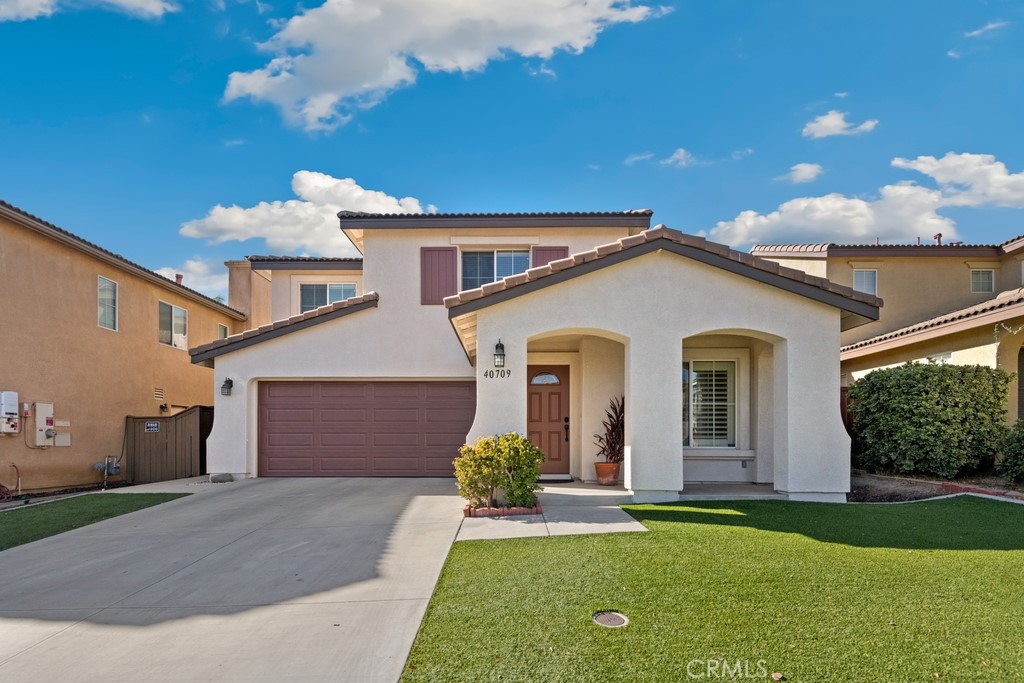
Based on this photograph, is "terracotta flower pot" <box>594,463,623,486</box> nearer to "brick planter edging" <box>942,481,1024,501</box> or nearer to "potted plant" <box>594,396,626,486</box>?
"potted plant" <box>594,396,626,486</box>

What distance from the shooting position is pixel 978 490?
9.51 metres

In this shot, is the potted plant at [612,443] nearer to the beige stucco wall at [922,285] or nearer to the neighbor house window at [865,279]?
the beige stucco wall at [922,285]

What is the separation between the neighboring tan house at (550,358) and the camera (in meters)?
9.15

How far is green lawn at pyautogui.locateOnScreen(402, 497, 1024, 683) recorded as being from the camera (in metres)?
3.75

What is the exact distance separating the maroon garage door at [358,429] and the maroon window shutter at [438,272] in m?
2.40

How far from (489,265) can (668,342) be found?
6158 millimetres

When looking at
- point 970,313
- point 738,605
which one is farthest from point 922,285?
point 738,605

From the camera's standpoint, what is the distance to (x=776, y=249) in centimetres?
2017

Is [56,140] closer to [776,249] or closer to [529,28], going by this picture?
[529,28]

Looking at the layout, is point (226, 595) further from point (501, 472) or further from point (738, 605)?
point (738, 605)

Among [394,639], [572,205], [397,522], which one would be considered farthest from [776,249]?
[394,639]

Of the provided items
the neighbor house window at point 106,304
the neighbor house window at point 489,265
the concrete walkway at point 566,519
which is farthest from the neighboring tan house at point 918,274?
the neighbor house window at point 106,304

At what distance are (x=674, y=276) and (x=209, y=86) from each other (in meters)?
12.3

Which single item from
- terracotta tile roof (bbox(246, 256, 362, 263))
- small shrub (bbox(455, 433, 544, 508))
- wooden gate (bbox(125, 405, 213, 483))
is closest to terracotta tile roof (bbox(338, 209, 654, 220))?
terracotta tile roof (bbox(246, 256, 362, 263))
